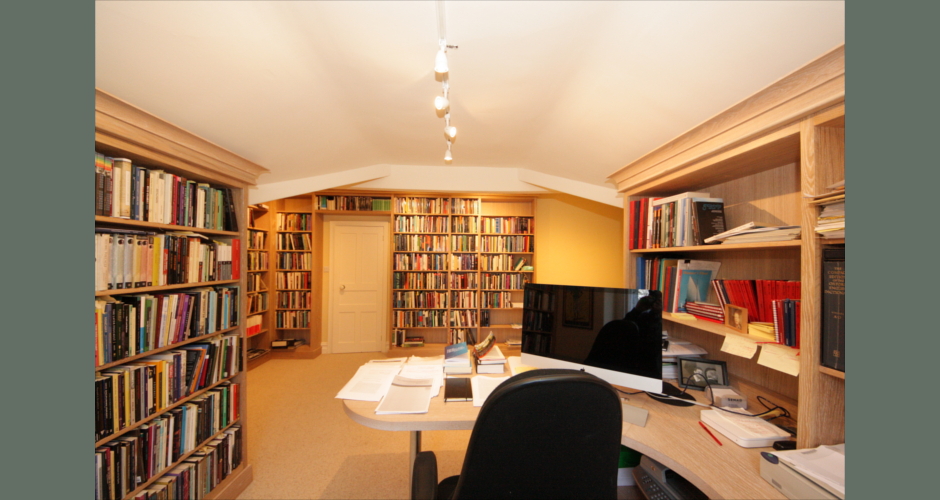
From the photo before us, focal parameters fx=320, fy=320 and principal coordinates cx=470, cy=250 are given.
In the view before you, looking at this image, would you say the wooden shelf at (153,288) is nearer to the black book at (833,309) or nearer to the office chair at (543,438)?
the office chair at (543,438)

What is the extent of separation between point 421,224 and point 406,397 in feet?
10.4

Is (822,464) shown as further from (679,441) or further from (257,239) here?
(257,239)

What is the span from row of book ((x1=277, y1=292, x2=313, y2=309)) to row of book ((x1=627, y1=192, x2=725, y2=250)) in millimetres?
4197

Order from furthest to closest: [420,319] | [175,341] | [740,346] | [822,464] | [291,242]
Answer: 1. [291,242]
2. [420,319]
3. [175,341]
4. [740,346]
5. [822,464]

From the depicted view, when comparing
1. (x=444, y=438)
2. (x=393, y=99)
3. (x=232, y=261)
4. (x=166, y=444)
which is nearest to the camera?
(x=166, y=444)

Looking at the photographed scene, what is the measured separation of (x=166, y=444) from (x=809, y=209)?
2.81 metres

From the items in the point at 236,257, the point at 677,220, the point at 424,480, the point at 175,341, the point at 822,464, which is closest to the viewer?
the point at 822,464

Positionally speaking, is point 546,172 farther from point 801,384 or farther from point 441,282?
point 801,384

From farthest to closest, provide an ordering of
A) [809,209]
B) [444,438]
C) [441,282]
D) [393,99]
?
[441,282], [444,438], [393,99], [809,209]

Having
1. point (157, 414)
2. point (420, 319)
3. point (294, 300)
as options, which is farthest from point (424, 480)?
point (294, 300)

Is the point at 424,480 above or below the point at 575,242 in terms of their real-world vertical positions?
below

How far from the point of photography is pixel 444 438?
101 inches

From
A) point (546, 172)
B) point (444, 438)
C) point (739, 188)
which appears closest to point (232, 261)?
point (444, 438)

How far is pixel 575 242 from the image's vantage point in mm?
4383
